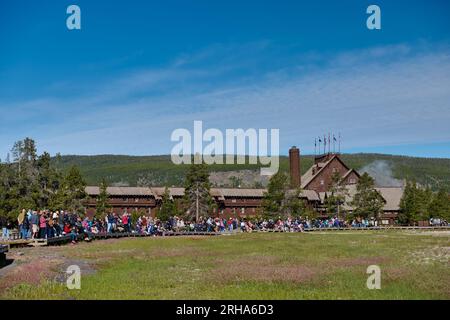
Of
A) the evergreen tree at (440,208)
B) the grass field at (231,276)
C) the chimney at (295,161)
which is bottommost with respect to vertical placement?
the evergreen tree at (440,208)

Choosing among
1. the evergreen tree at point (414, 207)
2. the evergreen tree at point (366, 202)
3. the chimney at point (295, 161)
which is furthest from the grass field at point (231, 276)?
the chimney at point (295, 161)

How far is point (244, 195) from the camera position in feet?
467

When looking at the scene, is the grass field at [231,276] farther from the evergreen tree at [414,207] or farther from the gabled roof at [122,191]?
the gabled roof at [122,191]

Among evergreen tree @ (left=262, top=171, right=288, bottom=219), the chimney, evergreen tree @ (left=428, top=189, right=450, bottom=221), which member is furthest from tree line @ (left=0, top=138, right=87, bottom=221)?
evergreen tree @ (left=428, top=189, right=450, bottom=221)

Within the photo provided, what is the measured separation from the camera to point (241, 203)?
14225 cm

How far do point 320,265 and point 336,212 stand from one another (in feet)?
257

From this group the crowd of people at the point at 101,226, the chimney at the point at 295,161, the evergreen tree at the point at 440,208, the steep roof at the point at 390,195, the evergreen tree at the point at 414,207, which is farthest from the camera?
the chimney at the point at 295,161

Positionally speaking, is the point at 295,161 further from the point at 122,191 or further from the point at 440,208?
the point at 122,191

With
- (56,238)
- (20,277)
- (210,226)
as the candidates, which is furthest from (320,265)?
(210,226)

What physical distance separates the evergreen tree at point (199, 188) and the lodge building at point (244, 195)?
2685cm

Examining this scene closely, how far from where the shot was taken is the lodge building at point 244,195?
13675 cm

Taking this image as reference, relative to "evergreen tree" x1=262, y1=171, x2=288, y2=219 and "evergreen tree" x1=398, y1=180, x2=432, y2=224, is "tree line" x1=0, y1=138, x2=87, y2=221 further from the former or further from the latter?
"evergreen tree" x1=398, y1=180, x2=432, y2=224
